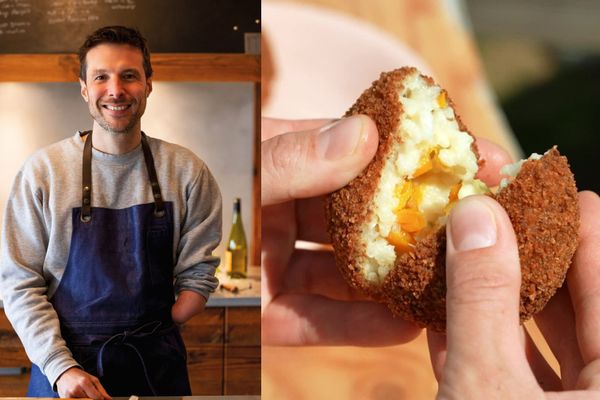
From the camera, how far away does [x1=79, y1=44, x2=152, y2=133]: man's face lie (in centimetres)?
110

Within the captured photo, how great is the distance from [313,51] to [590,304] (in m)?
0.80

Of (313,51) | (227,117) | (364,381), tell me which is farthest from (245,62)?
(364,381)

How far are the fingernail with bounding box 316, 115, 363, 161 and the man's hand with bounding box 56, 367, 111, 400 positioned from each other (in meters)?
0.62

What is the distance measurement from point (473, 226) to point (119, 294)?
2.24ft

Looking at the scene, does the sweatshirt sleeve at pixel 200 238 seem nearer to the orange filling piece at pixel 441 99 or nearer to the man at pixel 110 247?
the man at pixel 110 247

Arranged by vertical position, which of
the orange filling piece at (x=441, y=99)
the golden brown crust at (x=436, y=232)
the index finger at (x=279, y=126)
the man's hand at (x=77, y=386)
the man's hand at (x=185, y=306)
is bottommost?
the man's hand at (x=77, y=386)

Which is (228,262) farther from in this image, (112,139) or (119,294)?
(112,139)

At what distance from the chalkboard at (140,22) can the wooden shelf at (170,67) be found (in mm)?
14

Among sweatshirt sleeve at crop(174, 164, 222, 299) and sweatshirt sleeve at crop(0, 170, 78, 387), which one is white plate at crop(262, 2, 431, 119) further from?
sweatshirt sleeve at crop(0, 170, 78, 387)

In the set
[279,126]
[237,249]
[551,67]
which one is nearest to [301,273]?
[237,249]

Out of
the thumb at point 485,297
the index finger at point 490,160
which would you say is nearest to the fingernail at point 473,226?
the thumb at point 485,297

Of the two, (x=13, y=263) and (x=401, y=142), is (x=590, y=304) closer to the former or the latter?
(x=401, y=142)

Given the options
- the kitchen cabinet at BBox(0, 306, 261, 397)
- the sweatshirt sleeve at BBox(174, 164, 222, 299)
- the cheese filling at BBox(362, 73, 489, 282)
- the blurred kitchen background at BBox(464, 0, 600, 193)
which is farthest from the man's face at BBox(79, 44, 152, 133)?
the blurred kitchen background at BBox(464, 0, 600, 193)

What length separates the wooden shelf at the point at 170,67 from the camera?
1.12 metres
